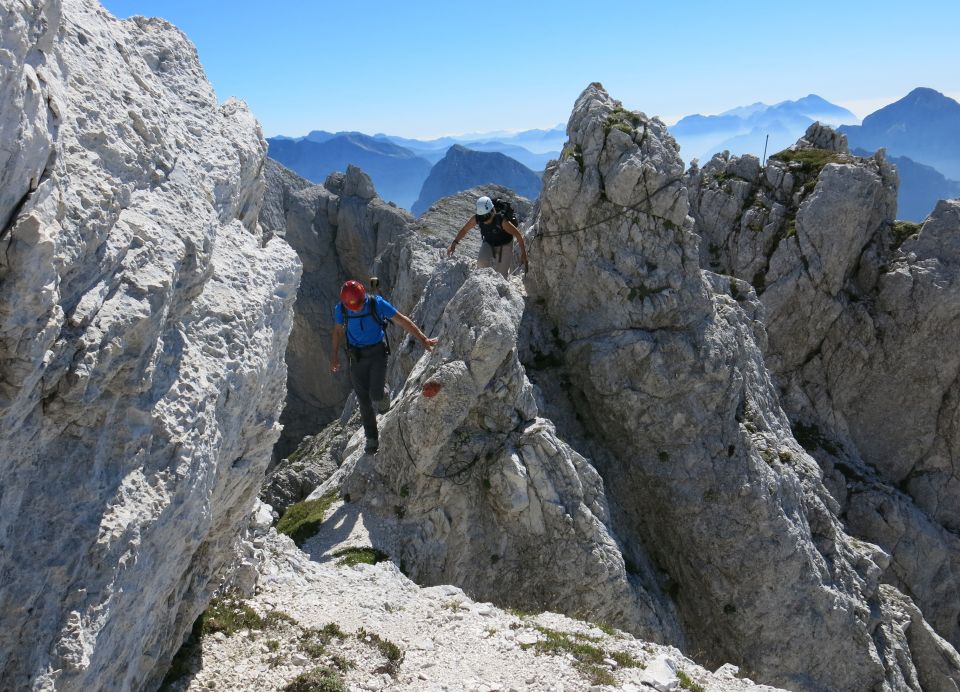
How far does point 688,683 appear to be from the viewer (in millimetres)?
12375

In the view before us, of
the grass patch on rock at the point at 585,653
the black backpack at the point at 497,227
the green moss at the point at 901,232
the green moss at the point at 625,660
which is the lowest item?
the green moss at the point at 625,660

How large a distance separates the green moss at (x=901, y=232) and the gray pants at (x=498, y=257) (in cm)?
3177

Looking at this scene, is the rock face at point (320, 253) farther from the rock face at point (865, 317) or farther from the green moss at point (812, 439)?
the green moss at point (812, 439)

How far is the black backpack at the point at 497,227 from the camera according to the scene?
79.2ft

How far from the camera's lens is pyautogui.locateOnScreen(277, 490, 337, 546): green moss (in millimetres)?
18031

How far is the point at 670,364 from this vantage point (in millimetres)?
24359

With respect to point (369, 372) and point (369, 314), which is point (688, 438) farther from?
point (369, 314)

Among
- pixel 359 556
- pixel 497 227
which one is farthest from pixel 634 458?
pixel 359 556

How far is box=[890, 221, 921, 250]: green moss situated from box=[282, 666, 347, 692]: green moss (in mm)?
45340

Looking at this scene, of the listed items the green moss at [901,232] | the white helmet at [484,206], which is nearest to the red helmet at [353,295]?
the white helmet at [484,206]

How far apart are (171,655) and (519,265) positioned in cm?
2042

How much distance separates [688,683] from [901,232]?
41707 millimetres

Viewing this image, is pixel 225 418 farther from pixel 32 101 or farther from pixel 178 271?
pixel 32 101

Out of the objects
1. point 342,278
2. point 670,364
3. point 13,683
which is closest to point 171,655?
point 13,683
